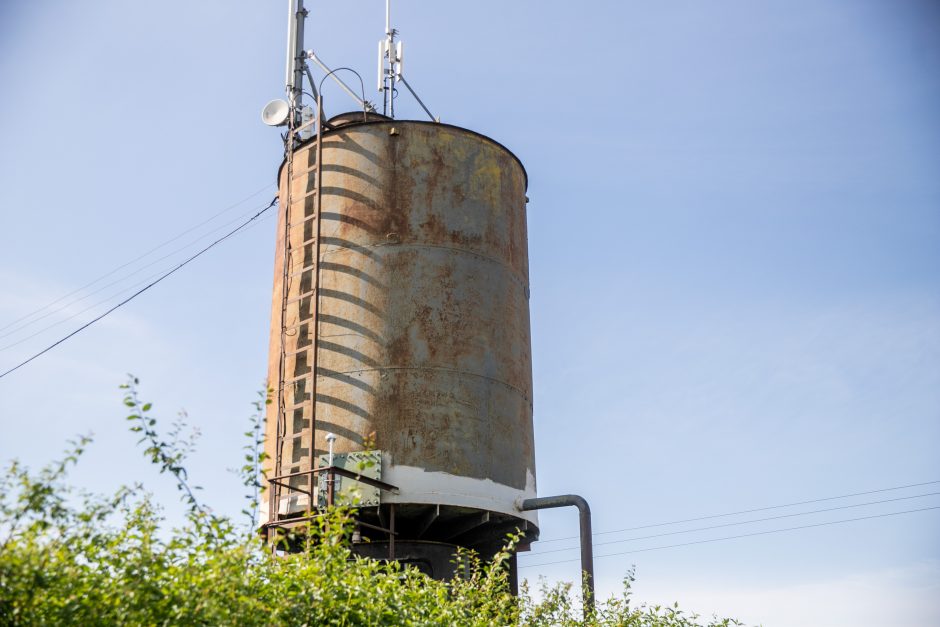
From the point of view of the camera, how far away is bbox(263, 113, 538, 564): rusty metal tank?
15695mm

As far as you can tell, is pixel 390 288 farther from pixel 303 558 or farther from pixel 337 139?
pixel 303 558

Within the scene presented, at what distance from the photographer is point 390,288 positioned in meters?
16.3

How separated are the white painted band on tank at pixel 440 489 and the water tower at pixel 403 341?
0.02m

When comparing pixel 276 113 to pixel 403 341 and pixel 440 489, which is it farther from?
pixel 440 489

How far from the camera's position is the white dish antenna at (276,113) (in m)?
18.4

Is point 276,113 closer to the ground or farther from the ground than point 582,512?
farther from the ground

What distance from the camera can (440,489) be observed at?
15.5 metres

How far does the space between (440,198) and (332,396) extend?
3813 mm

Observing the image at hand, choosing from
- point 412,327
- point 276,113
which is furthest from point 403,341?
point 276,113

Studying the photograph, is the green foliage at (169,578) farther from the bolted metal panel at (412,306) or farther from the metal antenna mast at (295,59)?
the metal antenna mast at (295,59)

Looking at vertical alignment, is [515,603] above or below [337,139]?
below

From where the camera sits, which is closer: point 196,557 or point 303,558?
point 196,557

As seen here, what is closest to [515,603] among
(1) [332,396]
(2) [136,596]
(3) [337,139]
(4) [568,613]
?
(4) [568,613]

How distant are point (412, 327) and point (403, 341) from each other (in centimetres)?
28
